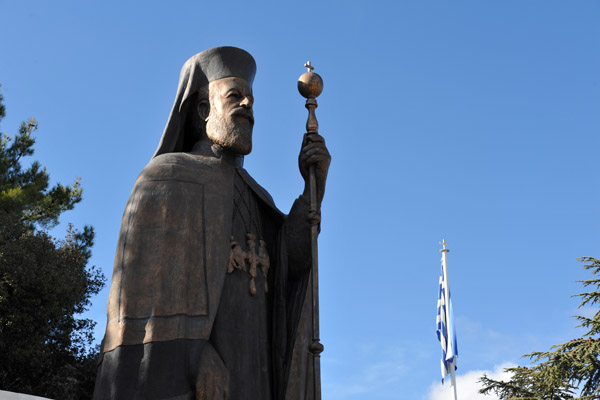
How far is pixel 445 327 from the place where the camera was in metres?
22.0

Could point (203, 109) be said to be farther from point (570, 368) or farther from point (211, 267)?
point (570, 368)

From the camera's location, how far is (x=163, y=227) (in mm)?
6043

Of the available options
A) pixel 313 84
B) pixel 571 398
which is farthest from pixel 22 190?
pixel 313 84

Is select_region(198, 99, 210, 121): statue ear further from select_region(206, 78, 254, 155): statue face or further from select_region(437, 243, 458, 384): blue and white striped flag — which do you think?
select_region(437, 243, 458, 384): blue and white striped flag

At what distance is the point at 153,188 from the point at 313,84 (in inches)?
70.8

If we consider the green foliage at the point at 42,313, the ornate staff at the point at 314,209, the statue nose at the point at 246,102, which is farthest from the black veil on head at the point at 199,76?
the green foliage at the point at 42,313

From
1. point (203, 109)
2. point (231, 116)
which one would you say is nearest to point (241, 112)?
point (231, 116)

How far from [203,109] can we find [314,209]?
1289mm

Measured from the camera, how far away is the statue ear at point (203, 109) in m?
6.87

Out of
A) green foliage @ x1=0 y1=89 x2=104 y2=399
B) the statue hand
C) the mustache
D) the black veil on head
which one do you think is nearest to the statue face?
the mustache

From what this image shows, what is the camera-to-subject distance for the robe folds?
5734 millimetres

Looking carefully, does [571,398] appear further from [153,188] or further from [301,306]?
[153,188]

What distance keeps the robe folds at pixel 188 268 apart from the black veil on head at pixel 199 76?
329mm

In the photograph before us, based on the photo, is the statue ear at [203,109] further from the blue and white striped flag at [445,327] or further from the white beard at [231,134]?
the blue and white striped flag at [445,327]
